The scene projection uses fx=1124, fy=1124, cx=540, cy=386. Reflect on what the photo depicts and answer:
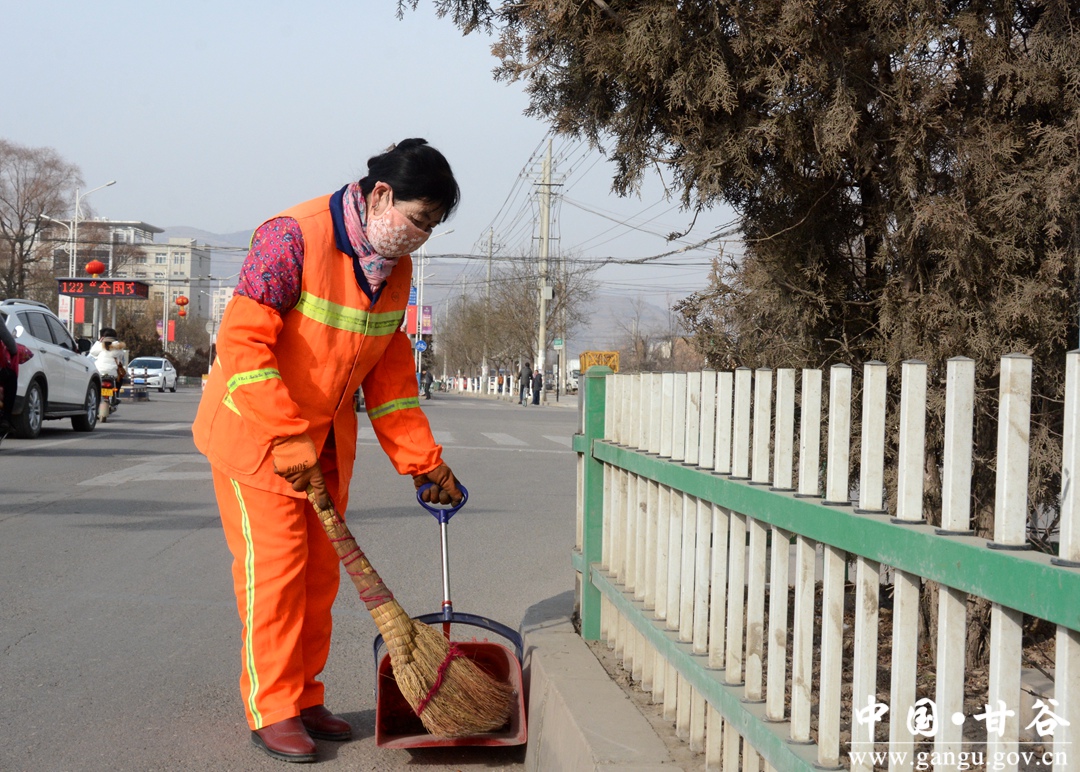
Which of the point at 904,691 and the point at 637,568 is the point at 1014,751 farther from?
the point at 637,568

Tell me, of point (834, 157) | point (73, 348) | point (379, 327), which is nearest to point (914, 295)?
point (834, 157)

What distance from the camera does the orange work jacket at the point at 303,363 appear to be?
3443mm

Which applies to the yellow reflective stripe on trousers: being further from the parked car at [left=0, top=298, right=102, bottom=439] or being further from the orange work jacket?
the parked car at [left=0, top=298, right=102, bottom=439]

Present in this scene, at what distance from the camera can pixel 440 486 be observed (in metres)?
4.17

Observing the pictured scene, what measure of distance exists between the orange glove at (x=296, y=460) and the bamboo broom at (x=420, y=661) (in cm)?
6

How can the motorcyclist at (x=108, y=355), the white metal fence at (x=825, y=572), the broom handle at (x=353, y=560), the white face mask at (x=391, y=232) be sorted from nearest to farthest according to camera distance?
the white metal fence at (x=825, y=572), the broom handle at (x=353, y=560), the white face mask at (x=391, y=232), the motorcyclist at (x=108, y=355)

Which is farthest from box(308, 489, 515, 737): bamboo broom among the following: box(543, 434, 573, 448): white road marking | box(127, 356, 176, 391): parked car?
box(127, 356, 176, 391): parked car

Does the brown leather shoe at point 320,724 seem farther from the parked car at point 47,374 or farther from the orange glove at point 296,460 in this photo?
the parked car at point 47,374

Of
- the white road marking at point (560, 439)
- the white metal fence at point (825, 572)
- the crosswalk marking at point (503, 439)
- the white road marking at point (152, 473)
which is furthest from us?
the white road marking at point (560, 439)

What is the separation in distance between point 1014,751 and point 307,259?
260 centimetres

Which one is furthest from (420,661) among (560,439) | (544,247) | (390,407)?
(544,247)

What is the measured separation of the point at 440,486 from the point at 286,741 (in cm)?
104

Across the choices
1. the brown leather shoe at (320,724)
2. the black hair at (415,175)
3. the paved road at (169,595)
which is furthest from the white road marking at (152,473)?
the black hair at (415,175)

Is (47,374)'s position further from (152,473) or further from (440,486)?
(440,486)
